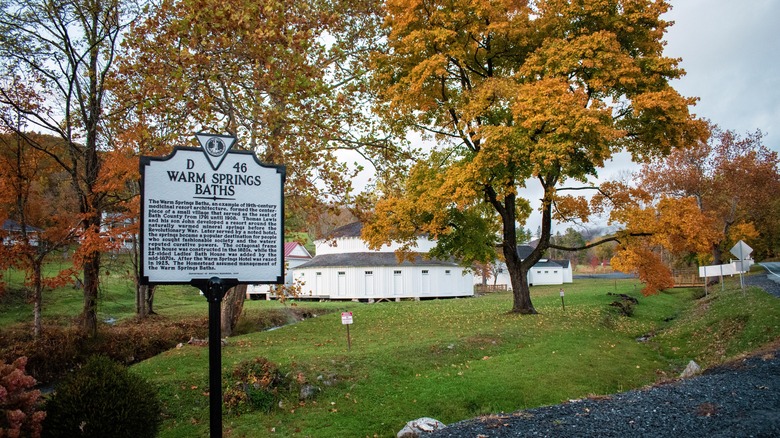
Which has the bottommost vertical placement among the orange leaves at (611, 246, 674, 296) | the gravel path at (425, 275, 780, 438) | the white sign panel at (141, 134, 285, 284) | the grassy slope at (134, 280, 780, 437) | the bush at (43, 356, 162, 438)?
the grassy slope at (134, 280, 780, 437)

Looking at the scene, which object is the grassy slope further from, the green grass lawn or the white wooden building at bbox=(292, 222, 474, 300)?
the white wooden building at bbox=(292, 222, 474, 300)

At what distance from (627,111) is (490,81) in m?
6.20

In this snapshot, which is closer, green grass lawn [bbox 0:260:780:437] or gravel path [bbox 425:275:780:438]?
gravel path [bbox 425:275:780:438]

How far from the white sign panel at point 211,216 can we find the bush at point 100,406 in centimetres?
148

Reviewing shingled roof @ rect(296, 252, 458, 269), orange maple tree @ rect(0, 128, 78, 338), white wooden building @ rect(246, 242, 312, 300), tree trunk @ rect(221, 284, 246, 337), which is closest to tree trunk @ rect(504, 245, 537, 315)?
tree trunk @ rect(221, 284, 246, 337)

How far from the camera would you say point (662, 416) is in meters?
7.09

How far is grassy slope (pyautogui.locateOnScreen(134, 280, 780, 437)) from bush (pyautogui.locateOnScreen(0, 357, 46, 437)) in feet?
11.1

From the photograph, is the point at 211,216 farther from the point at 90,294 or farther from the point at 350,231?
the point at 350,231

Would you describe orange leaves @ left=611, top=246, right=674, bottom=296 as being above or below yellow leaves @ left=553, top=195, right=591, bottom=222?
below

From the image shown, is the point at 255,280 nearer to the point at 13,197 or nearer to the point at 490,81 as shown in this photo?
the point at 13,197

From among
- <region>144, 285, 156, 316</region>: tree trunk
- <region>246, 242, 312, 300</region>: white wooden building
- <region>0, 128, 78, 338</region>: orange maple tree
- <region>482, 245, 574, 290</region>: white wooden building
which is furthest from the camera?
<region>482, 245, 574, 290</region>: white wooden building

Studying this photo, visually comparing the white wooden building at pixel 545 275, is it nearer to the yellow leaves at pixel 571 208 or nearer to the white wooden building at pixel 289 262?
the white wooden building at pixel 289 262

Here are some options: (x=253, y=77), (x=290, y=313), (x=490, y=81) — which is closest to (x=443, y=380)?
(x=253, y=77)

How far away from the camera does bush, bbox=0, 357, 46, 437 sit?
5.20 meters
